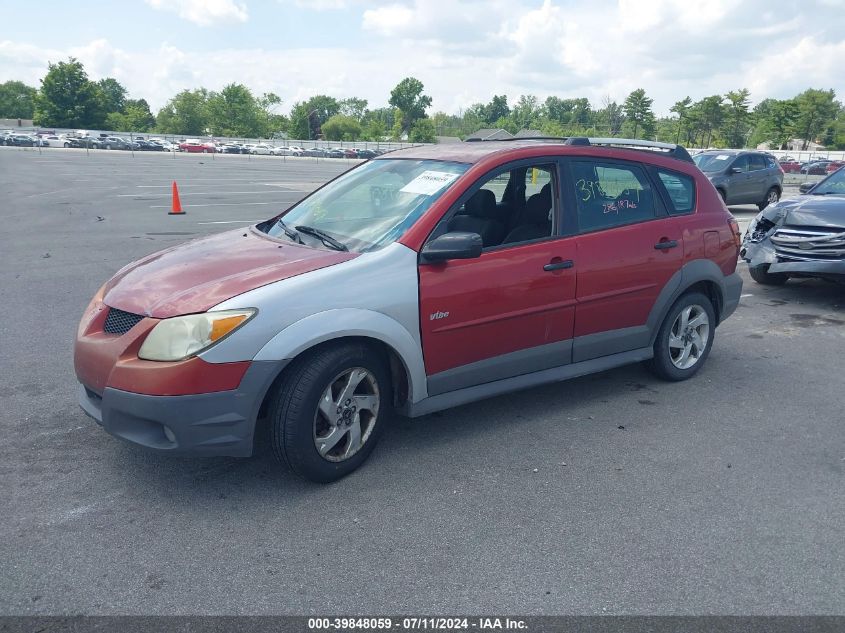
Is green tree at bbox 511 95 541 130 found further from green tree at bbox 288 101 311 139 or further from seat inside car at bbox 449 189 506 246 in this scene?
seat inside car at bbox 449 189 506 246

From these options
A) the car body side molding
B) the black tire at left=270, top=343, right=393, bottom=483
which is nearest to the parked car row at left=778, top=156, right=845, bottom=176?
the car body side molding

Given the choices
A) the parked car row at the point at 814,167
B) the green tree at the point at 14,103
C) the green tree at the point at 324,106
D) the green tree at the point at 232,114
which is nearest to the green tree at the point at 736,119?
the parked car row at the point at 814,167

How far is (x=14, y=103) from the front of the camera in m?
124

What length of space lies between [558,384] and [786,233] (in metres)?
4.53

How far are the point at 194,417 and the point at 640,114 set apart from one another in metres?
85.4

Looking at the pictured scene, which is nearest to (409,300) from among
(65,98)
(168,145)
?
(168,145)

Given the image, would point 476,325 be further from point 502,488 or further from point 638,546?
point 638,546

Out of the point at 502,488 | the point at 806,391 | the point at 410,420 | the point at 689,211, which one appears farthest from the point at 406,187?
the point at 806,391

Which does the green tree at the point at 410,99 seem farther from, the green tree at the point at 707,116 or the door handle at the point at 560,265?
the door handle at the point at 560,265

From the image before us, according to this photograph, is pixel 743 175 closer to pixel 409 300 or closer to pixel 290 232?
pixel 290 232

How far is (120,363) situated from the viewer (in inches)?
133

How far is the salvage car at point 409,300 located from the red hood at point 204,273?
0.05 ft

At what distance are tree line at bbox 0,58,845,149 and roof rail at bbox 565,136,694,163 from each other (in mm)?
71029

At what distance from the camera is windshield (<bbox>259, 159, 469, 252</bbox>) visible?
414cm
